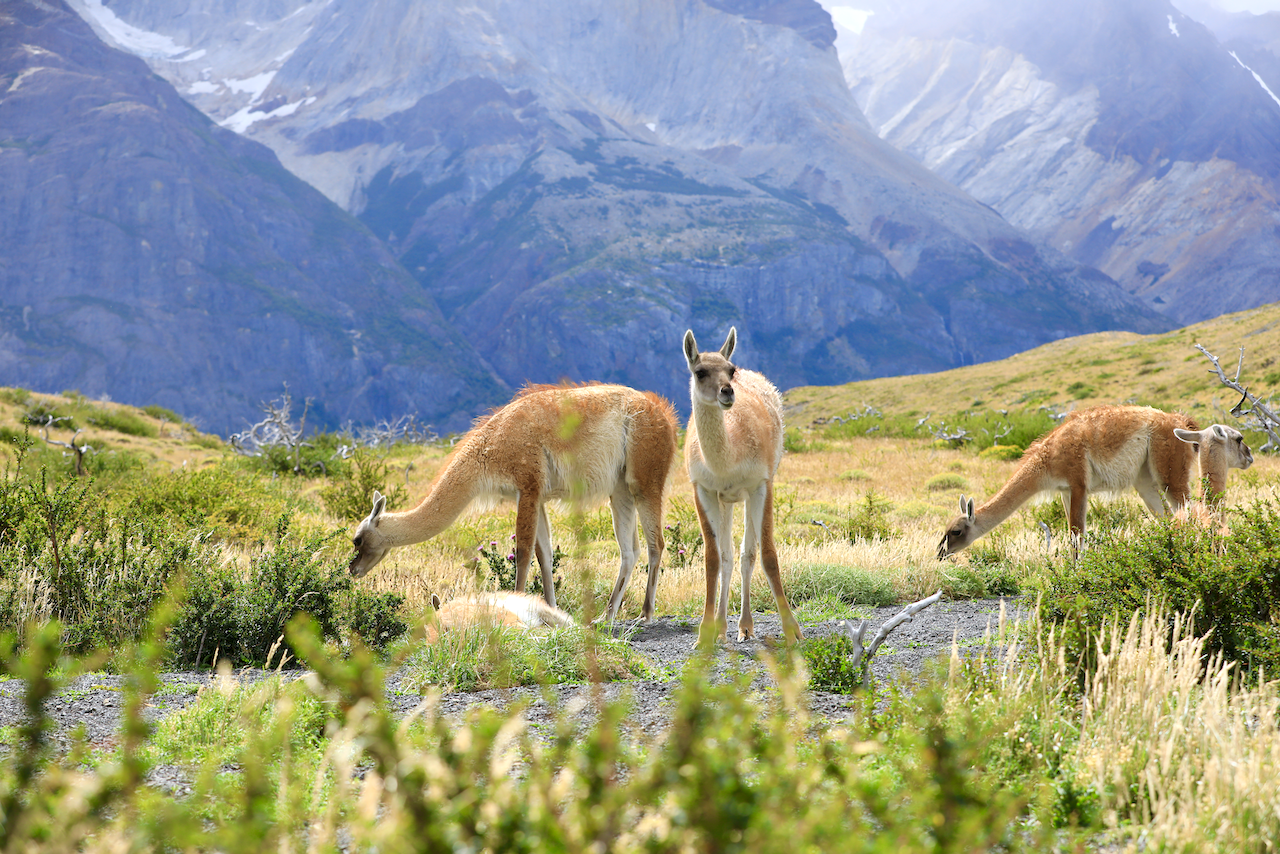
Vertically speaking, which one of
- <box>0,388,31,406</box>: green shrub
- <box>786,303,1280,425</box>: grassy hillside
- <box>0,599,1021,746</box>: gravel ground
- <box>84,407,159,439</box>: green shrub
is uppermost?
<box>786,303,1280,425</box>: grassy hillside

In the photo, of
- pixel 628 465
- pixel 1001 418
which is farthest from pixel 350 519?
pixel 1001 418

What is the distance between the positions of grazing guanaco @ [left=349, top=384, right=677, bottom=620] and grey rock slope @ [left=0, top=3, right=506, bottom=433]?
6127 inches

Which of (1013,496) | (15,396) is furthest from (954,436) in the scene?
(15,396)

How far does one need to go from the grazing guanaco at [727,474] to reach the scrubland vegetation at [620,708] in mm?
925

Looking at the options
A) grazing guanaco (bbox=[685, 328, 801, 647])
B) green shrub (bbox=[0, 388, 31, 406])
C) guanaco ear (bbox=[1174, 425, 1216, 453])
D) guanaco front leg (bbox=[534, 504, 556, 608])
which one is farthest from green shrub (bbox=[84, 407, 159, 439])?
guanaco ear (bbox=[1174, 425, 1216, 453])

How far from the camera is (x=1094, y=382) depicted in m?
39.3

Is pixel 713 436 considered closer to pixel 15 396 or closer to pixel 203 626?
pixel 203 626

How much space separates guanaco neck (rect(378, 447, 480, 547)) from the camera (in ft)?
24.6

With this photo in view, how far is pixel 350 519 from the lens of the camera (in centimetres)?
1266

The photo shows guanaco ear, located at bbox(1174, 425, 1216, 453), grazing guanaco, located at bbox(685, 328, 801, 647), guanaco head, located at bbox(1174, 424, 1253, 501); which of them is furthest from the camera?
guanaco head, located at bbox(1174, 424, 1253, 501)

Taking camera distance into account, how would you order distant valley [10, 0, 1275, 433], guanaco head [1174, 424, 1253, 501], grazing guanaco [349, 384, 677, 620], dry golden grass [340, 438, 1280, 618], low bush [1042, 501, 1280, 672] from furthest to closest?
distant valley [10, 0, 1275, 433], guanaco head [1174, 424, 1253, 501], dry golden grass [340, 438, 1280, 618], grazing guanaco [349, 384, 677, 620], low bush [1042, 501, 1280, 672]

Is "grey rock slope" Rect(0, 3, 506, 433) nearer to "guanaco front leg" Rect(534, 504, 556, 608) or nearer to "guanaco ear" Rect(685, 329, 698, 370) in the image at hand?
"guanaco front leg" Rect(534, 504, 556, 608)

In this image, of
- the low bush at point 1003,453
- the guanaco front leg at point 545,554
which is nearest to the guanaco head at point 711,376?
the guanaco front leg at point 545,554

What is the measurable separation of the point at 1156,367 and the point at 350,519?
3889cm
